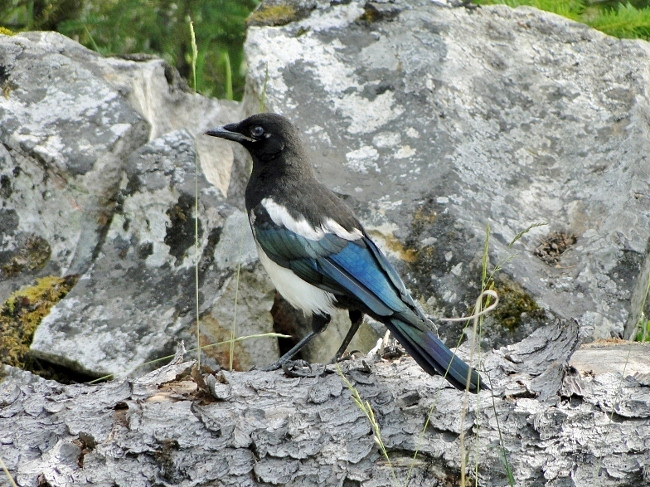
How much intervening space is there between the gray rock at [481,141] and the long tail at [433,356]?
0.76m

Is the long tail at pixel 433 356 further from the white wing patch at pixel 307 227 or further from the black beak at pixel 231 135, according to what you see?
the black beak at pixel 231 135

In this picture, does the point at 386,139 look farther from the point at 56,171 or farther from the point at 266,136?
the point at 56,171

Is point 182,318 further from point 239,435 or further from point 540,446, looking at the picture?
Result: point 540,446

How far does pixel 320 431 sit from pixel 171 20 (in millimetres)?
3536

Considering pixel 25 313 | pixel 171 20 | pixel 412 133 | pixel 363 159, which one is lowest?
pixel 25 313

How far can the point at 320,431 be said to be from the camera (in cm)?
240

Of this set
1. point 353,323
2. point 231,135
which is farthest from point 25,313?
point 353,323

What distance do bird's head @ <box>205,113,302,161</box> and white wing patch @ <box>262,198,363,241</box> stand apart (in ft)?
1.10

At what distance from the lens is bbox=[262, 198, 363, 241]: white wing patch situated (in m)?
3.35

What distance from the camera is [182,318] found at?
3.73m

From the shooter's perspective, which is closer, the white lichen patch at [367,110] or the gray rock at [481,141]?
the gray rock at [481,141]

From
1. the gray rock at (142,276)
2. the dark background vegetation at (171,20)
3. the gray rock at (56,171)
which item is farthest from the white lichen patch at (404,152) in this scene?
the dark background vegetation at (171,20)

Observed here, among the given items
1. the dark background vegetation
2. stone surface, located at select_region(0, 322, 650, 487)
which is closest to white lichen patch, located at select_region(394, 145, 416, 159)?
the dark background vegetation

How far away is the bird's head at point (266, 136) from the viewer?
3711 millimetres
